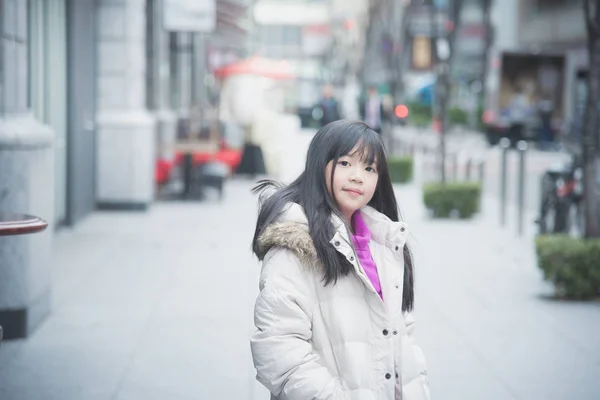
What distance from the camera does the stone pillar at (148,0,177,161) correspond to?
68.1 feet

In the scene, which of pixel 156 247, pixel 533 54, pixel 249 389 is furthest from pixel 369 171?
pixel 533 54

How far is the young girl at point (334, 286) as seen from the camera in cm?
327

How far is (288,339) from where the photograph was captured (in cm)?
325

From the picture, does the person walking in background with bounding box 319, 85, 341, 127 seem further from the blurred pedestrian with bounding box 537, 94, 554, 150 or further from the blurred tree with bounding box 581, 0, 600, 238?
the blurred tree with bounding box 581, 0, 600, 238

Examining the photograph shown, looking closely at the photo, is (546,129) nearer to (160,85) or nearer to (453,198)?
(160,85)

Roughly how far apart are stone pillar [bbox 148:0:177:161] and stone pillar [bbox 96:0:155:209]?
3.22 m

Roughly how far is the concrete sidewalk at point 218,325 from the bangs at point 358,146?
2883mm

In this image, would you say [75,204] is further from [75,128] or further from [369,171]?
[369,171]

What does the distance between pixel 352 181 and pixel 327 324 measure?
1.46 feet

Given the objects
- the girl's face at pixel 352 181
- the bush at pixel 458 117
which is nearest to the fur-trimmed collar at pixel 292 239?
the girl's face at pixel 352 181

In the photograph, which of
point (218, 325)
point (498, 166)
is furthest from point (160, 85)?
point (218, 325)

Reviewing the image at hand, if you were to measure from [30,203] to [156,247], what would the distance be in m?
4.82

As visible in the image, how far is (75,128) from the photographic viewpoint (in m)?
14.2

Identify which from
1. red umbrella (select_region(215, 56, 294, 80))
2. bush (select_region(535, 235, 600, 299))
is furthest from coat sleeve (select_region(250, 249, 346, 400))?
red umbrella (select_region(215, 56, 294, 80))
